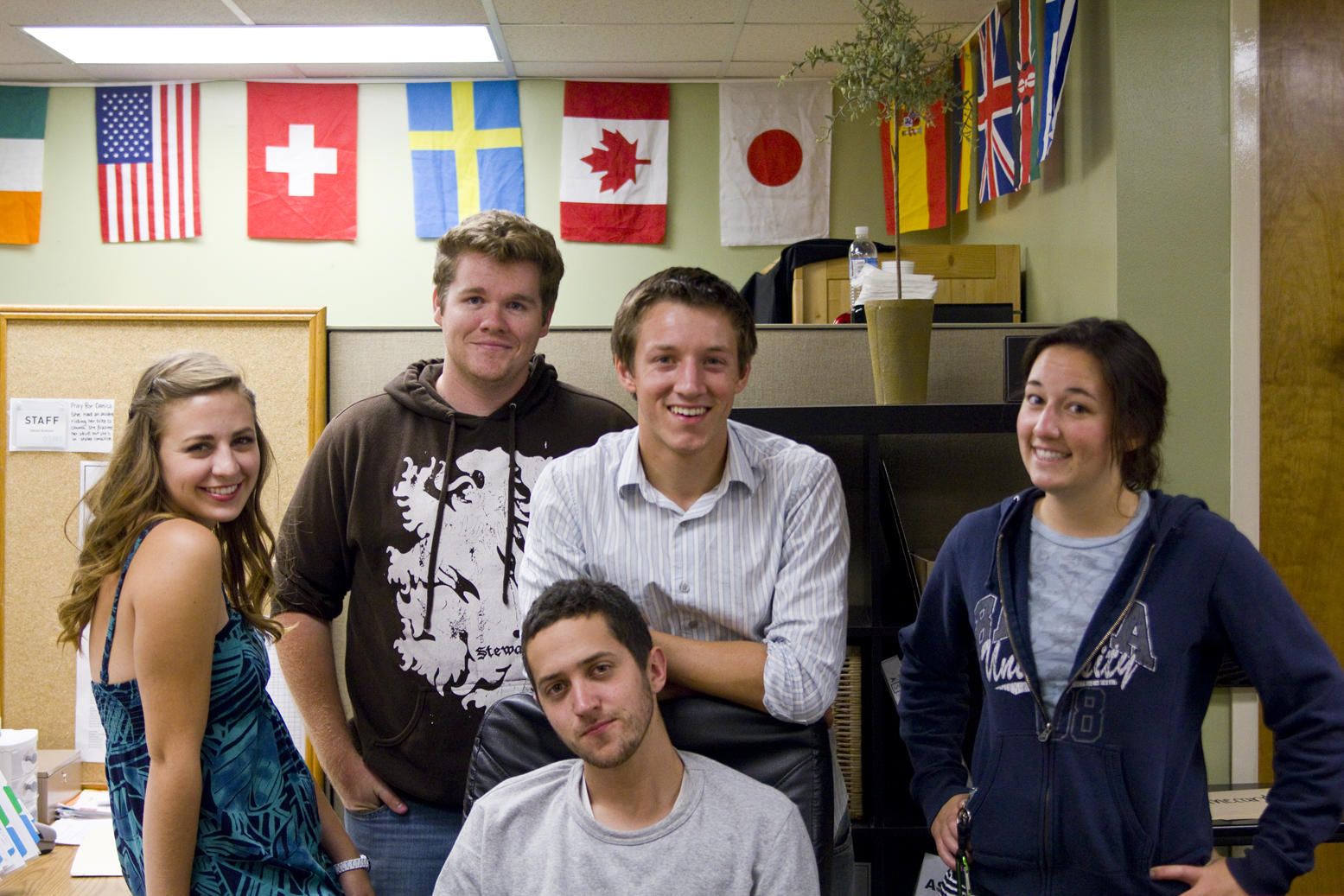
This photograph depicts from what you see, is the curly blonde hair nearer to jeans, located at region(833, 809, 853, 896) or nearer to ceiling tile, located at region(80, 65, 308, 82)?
jeans, located at region(833, 809, 853, 896)

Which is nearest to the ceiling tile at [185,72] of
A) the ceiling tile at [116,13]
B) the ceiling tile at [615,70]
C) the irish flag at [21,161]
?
the irish flag at [21,161]

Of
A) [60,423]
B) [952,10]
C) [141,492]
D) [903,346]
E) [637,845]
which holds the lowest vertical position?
[637,845]

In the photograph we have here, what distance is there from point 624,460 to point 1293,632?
0.89 metres

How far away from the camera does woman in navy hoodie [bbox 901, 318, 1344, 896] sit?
47.3 inches

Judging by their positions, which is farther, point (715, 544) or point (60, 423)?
point (60, 423)

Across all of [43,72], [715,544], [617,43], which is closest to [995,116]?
[617,43]

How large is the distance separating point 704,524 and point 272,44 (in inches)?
128

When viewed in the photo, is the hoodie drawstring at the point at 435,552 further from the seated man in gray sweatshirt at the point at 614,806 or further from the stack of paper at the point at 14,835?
the stack of paper at the point at 14,835

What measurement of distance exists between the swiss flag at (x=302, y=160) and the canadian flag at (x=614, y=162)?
0.93 meters

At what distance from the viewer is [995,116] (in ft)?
9.78

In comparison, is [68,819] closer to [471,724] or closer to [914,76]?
[471,724]

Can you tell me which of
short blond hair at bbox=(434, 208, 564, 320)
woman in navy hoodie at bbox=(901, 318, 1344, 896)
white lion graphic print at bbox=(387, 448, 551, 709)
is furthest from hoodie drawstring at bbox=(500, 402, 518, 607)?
woman in navy hoodie at bbox=(901, 318, 1344, 896)

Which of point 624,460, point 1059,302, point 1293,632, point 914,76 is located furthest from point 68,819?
point 1059,302

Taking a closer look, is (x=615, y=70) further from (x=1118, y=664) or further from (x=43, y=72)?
(x=1118, y=664)
